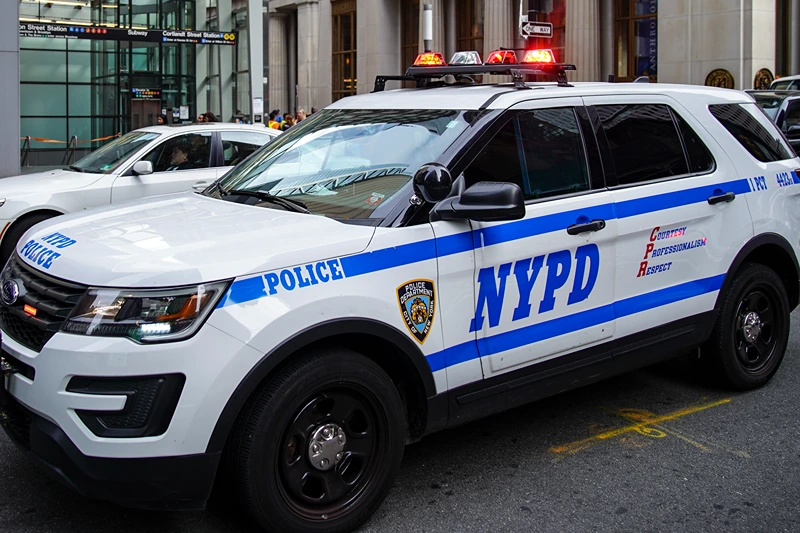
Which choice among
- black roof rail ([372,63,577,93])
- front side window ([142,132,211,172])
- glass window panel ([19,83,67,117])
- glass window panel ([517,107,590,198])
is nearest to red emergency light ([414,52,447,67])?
black roof rail ([372,63,577,93])

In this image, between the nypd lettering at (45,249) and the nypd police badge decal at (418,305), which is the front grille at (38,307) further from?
the nypd police badge decal at (418,305)

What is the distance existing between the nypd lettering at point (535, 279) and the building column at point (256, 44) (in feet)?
70.7

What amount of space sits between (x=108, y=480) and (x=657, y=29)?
87.3 feet

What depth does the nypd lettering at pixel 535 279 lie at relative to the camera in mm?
4215

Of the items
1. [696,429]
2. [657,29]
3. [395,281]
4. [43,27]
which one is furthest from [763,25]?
[395,281]

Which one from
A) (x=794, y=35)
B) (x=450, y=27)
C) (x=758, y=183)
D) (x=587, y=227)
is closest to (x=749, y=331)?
(x=758, y=183)

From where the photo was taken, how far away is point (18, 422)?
3.70 meters

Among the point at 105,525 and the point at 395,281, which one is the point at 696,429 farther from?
the point at 105,525

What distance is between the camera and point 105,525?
3.93 meters

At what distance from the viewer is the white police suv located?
11.1ft

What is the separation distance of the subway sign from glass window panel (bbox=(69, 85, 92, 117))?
3.76 m

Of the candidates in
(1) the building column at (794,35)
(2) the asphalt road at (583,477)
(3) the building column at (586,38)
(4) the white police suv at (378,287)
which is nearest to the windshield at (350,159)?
(4) the white police suv at (378,287)

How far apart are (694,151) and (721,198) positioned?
325mm

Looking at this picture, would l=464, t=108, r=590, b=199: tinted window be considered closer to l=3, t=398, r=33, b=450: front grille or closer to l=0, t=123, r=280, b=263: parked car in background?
l=3, t=398, r=33, b=450: front grille
